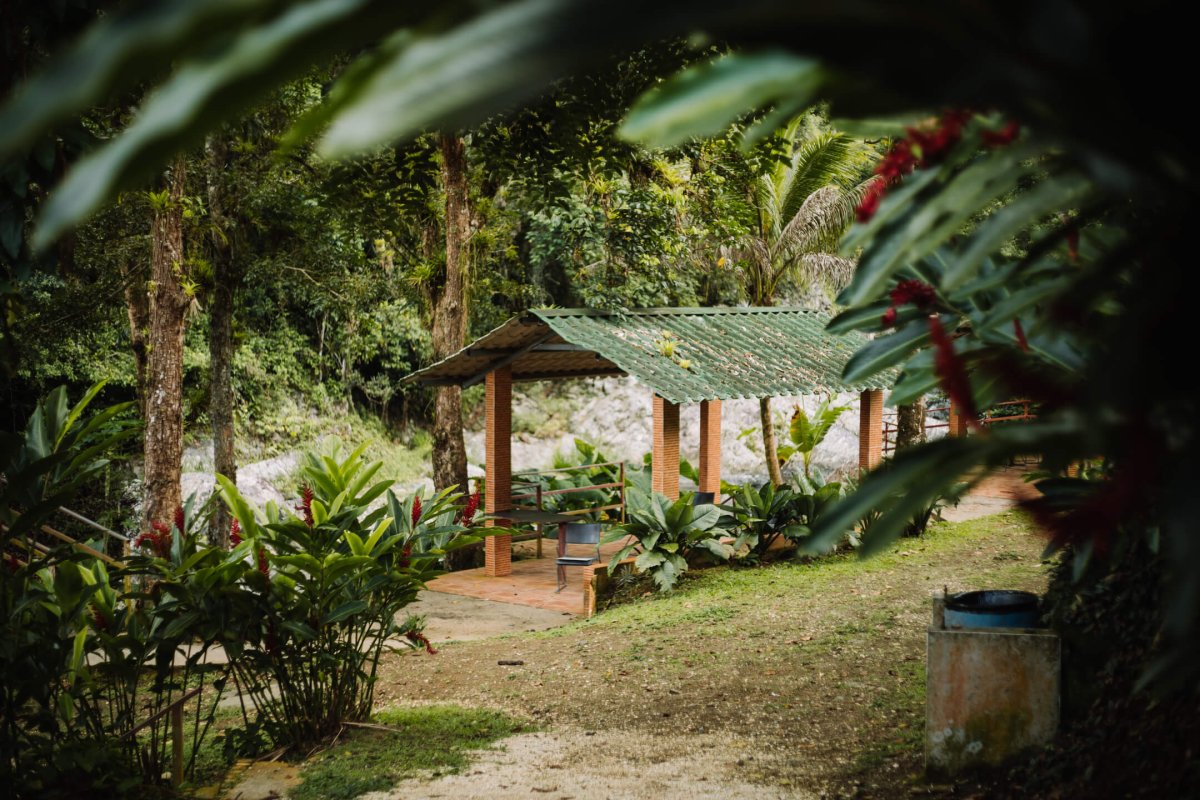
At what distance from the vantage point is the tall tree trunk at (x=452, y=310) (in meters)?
11.9

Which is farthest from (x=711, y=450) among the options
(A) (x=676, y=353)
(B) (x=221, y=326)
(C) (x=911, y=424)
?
(B) (x=221, y=326)

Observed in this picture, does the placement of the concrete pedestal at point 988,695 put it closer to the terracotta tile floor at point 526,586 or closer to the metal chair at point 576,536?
the terracotta tile floor at point 526,586

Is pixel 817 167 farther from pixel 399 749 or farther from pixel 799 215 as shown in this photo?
pixel 399 749

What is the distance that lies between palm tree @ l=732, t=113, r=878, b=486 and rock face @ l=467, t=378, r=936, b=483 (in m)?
5.32

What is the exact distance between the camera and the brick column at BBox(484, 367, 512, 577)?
37.2 feet

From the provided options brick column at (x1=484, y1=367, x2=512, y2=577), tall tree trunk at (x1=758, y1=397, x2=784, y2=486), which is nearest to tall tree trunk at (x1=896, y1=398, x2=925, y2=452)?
tall tree trunk at (x1=758, y1=397, x2=784, y2=486)

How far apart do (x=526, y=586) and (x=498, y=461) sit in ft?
4.69

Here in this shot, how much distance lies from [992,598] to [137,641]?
3829mm

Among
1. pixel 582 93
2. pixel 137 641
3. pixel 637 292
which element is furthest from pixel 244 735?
pixel 637 292

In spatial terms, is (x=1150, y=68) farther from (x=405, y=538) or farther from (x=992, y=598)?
(x=405, y=538)

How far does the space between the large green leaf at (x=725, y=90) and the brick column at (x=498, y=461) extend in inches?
418

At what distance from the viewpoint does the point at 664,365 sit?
10.7 meters

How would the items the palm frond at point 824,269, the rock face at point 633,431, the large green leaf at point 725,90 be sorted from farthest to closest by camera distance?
the rock face at point 633,431
the palm frond at point 824,269
the large green leaf at point 725,90

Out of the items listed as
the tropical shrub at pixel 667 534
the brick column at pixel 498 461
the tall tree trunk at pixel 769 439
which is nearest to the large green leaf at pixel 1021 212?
the tropical shrub at pixel 667 534
